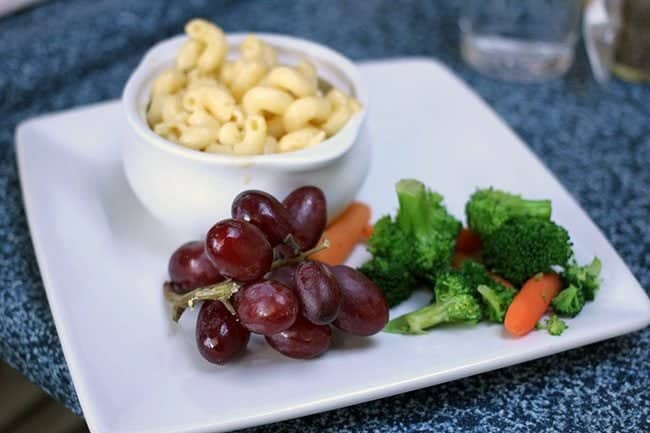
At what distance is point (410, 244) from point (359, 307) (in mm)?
135

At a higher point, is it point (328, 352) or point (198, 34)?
point (198, 34)

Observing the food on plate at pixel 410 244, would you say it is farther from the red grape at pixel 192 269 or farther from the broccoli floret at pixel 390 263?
the red grape at pixel 192 269

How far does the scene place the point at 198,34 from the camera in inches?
37.9

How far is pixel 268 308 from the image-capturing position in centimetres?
69

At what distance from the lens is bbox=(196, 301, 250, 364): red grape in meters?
0.71

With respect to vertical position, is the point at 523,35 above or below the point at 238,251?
below

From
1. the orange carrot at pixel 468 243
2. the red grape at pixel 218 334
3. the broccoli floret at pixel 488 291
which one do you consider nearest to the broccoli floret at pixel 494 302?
the broccoli floret at pixel 488 291

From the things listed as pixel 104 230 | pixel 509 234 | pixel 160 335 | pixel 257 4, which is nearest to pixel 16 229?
pixel 104 230

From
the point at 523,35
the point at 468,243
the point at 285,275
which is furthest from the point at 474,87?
the point at 285,275

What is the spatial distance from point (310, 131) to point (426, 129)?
11.5 inches

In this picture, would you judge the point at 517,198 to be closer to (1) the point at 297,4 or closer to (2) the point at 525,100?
(2) the point at 525,100

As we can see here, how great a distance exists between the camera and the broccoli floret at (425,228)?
0.84 meters

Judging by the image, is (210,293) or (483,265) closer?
(210,293)

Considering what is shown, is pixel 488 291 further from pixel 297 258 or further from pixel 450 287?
pixel 297 258
